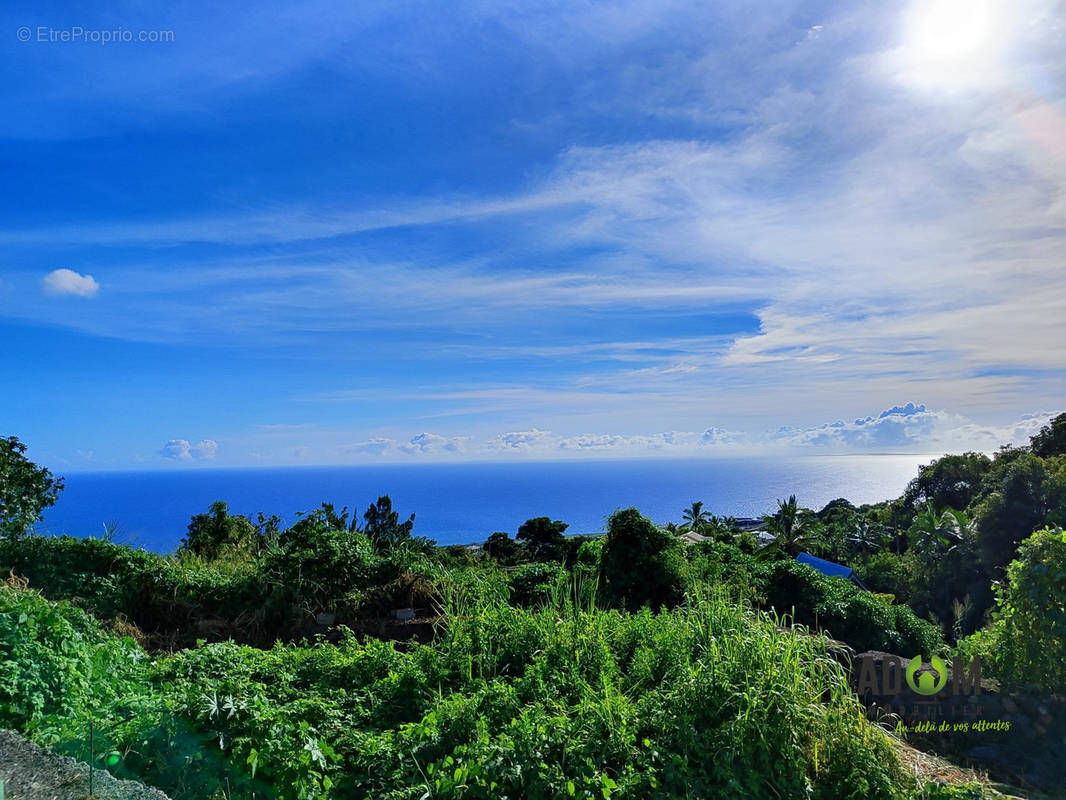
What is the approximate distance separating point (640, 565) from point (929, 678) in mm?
3044

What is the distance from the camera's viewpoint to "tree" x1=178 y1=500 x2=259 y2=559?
10311 millimetres

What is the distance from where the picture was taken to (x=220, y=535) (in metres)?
13.6

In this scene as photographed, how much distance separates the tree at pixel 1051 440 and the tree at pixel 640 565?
4025cm

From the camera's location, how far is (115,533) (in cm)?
801

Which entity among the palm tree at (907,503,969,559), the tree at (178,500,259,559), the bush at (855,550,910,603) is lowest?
the bush at (855,550,910,603)

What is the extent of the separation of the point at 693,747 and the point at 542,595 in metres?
3.84

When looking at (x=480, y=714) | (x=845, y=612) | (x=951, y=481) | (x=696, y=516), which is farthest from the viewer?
(x=696, y=516)

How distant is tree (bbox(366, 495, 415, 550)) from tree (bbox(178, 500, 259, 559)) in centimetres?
179

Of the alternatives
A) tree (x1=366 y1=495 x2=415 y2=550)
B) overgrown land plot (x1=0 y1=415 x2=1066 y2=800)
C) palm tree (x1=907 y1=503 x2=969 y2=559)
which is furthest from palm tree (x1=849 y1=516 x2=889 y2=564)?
overgrown land plot (x1=0 y1=415 x2=1066 y2=800)

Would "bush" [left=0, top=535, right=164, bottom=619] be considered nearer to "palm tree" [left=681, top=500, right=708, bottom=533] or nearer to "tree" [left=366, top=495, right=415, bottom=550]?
"tree" [left=366, top=495, right=415, bottom=550]

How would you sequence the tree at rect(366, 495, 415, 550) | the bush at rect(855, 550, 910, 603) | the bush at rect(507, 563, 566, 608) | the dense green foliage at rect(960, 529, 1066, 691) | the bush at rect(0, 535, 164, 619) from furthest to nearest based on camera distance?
the bush at rect(855, 550, 910, 603) → the tree at rect(366, 495, 415, 550) → the bush at rect(507, 563, 566, 608) → the bush at rect(0, 535, 164, 619) → the dense green foliage at rect(960, 529, 1066, 691)

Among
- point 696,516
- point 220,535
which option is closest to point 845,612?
point 220,535

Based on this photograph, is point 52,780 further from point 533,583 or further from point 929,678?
point 929,678

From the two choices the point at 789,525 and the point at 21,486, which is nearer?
the point at 21,486
